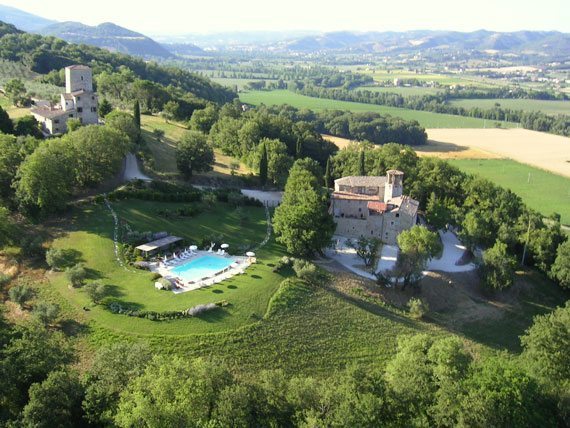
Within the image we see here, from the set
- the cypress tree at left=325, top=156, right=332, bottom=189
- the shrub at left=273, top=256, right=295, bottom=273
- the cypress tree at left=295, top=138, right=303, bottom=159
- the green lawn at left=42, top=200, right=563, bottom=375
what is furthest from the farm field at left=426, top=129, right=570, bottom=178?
the shrub at left=273, top=256, right=295, bottom=273

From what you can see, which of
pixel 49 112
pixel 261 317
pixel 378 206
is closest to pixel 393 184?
pixel 378 206

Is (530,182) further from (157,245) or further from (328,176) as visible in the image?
(157,245)

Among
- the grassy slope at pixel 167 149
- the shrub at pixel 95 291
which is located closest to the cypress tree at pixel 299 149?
the grassy slope at pixel 167 149

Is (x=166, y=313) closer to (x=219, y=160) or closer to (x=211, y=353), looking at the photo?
(x=211, y=353)

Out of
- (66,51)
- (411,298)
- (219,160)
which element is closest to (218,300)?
(411,298)

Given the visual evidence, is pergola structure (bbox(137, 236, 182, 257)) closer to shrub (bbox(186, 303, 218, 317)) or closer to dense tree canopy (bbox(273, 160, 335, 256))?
shrub (bbox(186, 303, 218, 317))
